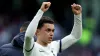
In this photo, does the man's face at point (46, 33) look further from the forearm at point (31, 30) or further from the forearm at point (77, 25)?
the forearm at point (77, 25)

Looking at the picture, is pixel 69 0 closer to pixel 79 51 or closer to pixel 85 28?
pixel 85 28

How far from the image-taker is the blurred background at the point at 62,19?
37.0 ft

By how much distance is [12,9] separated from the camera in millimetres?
13898

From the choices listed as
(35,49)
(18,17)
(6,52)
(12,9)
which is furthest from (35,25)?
(12,9)

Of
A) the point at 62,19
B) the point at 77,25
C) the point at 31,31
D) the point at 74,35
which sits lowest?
the point at 62,19

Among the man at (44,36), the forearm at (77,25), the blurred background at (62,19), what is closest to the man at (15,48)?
the man at (44,36)

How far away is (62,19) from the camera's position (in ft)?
44.0

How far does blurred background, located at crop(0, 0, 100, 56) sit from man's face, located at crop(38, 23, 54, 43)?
5311mm

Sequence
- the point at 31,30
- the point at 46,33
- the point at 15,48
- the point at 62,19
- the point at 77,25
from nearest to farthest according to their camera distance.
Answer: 1. the point at 31,30
2. the point at 46,33
3. the point at 77,25
4. the point at 15,48
5. the point at 62,19

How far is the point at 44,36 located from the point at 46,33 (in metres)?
0.04

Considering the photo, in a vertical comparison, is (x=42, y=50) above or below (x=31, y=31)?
below

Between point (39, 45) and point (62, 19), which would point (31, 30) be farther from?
point (62, 19)

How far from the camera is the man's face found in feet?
15.4

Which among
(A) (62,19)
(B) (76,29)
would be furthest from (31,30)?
(A) (62,19)
